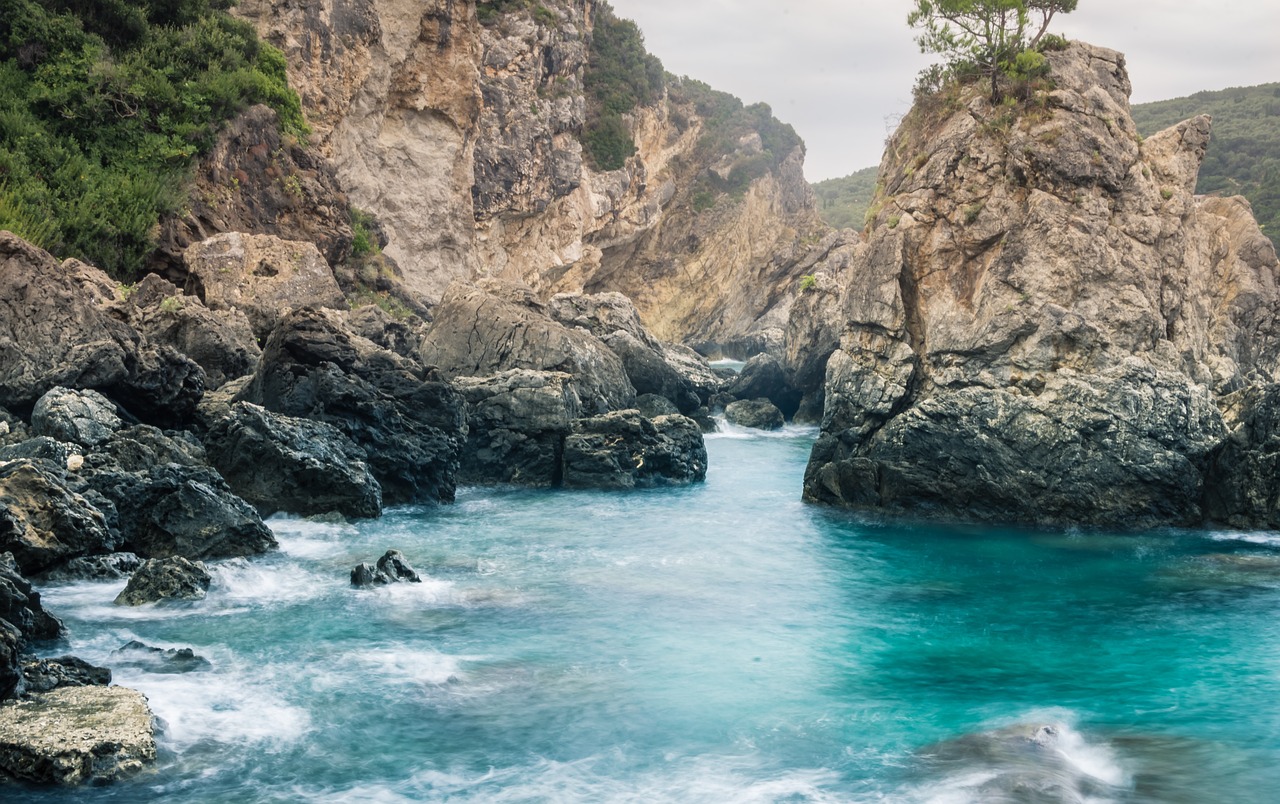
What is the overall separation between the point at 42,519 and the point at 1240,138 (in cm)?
7856

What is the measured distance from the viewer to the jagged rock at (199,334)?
24.1 meters

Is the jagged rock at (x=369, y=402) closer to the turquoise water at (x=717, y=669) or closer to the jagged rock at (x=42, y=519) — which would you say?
the turquoise water at (x=717, y=669)

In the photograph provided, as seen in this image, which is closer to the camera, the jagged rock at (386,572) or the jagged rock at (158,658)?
the jagged rock at (158,658)

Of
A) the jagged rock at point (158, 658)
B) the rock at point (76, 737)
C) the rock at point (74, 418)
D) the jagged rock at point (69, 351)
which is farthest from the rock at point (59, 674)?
the jagged rock at point (69, 351)

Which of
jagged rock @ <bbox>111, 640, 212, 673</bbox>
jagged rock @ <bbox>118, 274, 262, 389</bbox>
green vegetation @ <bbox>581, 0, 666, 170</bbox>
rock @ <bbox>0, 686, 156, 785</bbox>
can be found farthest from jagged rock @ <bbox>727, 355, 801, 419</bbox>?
rock @ <bbox>0, 686, 156, 785</bbox>

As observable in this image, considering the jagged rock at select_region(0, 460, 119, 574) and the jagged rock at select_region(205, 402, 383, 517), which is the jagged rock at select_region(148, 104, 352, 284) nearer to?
the jagged rock at select_region(205, 402, 383, 517)

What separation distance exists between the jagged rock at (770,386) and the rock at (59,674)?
35.2 m

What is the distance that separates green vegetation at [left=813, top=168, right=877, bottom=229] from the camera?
369ft

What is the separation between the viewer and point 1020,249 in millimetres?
21859

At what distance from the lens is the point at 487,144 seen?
50031 mm

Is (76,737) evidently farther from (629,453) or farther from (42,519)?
(629,453)

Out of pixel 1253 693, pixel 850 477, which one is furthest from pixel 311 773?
pixel 850 477

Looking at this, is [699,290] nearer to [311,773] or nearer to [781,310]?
[781,310]

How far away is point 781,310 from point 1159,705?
67999mm
